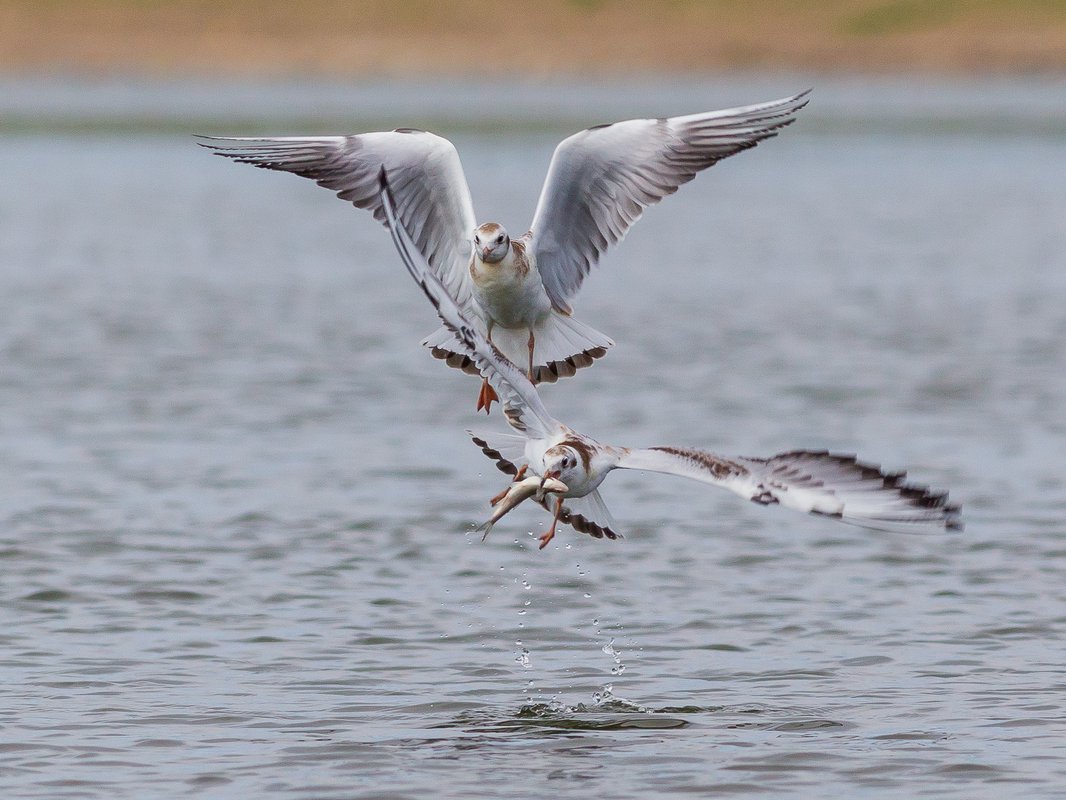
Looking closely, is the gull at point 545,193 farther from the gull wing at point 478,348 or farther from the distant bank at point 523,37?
the distant bank at point 523,37

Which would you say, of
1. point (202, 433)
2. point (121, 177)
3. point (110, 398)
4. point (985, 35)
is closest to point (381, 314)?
point (110, 398)

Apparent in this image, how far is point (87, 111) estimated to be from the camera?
8925cm

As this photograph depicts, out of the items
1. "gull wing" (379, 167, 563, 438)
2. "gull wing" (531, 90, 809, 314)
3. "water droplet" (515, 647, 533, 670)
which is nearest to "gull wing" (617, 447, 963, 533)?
"gull wing" (379, 167, 563, 438)

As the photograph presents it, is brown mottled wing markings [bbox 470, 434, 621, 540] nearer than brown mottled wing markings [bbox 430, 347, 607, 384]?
Yes

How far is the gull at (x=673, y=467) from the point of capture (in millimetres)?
9055

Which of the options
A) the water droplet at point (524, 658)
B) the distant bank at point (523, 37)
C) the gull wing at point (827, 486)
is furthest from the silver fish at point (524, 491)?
the distant bank at point (523, 37)

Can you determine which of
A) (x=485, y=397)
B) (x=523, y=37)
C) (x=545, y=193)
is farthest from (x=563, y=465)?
(x=523, y=37)

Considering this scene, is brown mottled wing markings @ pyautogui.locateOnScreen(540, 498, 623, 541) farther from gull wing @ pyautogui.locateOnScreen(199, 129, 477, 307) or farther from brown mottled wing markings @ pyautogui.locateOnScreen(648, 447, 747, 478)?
brown mottled wing markings @ pyautogui.locateOnScreen(648, 447, 747, 478)

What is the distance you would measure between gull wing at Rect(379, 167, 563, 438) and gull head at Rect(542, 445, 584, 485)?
0.27 meters

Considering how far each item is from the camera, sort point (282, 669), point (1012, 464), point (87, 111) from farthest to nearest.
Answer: point (87, 111) < point (1012, 464) < point (282, 669)

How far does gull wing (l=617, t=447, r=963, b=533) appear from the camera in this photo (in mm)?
8992

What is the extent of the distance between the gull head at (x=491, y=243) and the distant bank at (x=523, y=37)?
105362mm

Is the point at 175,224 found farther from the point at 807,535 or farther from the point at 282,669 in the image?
the point at 282,669

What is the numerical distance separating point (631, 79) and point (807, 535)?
99.9m
